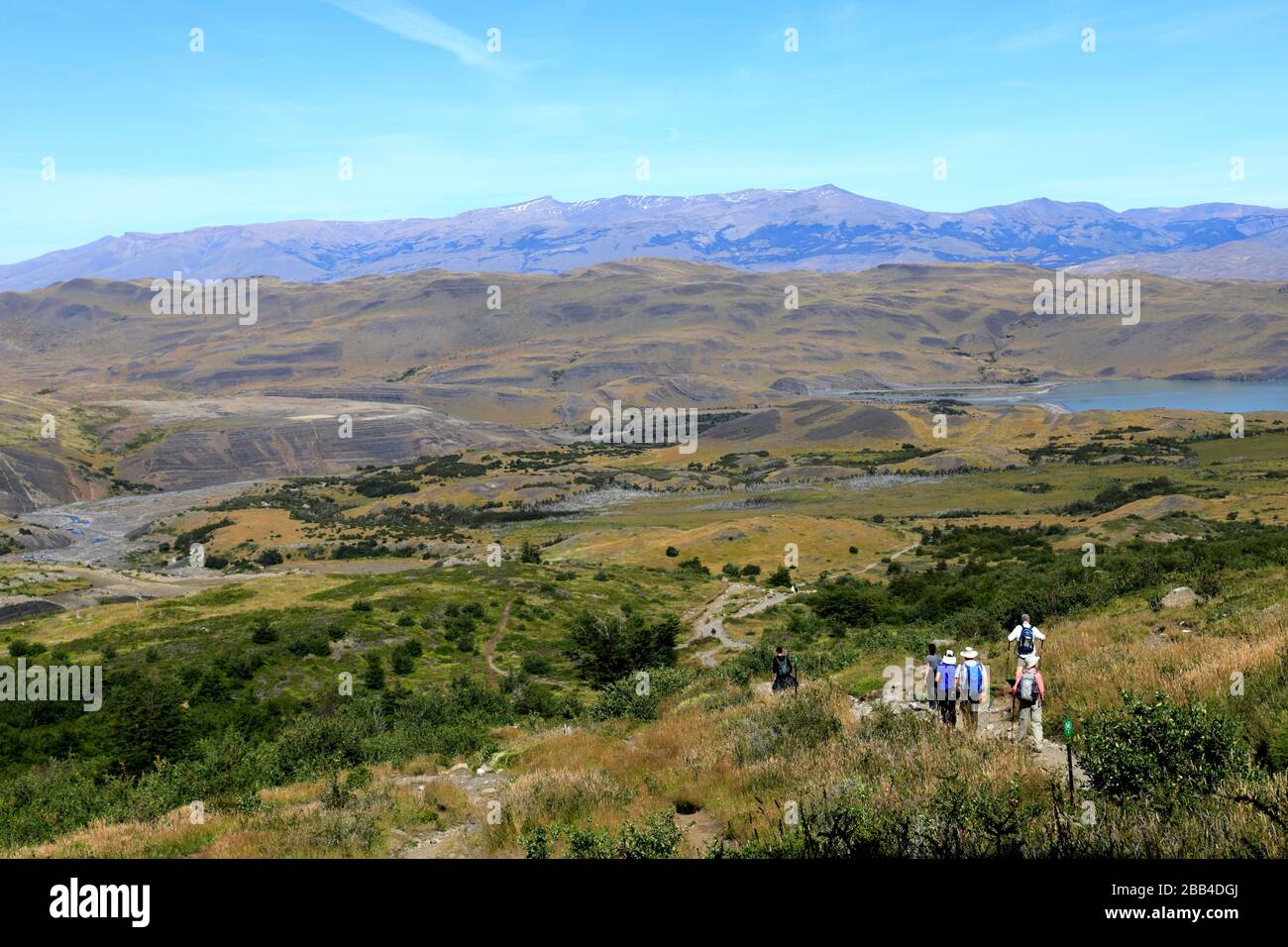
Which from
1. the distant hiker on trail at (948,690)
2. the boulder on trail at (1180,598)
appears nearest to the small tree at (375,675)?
the distant hiker on trail at (948,690)

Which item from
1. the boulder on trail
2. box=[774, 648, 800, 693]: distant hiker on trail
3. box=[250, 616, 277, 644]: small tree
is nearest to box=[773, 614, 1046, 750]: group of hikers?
box=[774, 648, 800, 693]: distant hiker on trail

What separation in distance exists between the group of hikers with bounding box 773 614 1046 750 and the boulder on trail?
26.5 ft

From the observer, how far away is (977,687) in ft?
40.3

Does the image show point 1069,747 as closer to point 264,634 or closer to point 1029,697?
point 1029,697

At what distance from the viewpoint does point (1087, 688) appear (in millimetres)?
11695

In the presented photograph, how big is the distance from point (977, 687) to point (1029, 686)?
1455 millimetres

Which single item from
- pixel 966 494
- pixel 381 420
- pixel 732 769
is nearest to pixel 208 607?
pixel 732 769

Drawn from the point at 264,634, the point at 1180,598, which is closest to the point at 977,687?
the point at 1180,598

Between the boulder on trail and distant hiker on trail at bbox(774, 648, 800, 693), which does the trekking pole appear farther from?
the boulder on trail

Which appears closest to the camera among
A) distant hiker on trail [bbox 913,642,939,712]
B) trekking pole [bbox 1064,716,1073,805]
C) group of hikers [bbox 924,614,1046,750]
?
trekking pole [bbox 1064,716,1073,805]

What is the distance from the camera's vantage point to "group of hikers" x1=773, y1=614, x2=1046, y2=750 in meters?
10.9

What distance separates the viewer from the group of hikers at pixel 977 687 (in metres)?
10.9

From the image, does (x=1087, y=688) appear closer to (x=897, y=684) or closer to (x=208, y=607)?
(x=897, y=684)

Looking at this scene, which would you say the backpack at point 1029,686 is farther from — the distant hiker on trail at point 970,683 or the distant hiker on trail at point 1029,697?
the distant hiker on trail at point 970,683
